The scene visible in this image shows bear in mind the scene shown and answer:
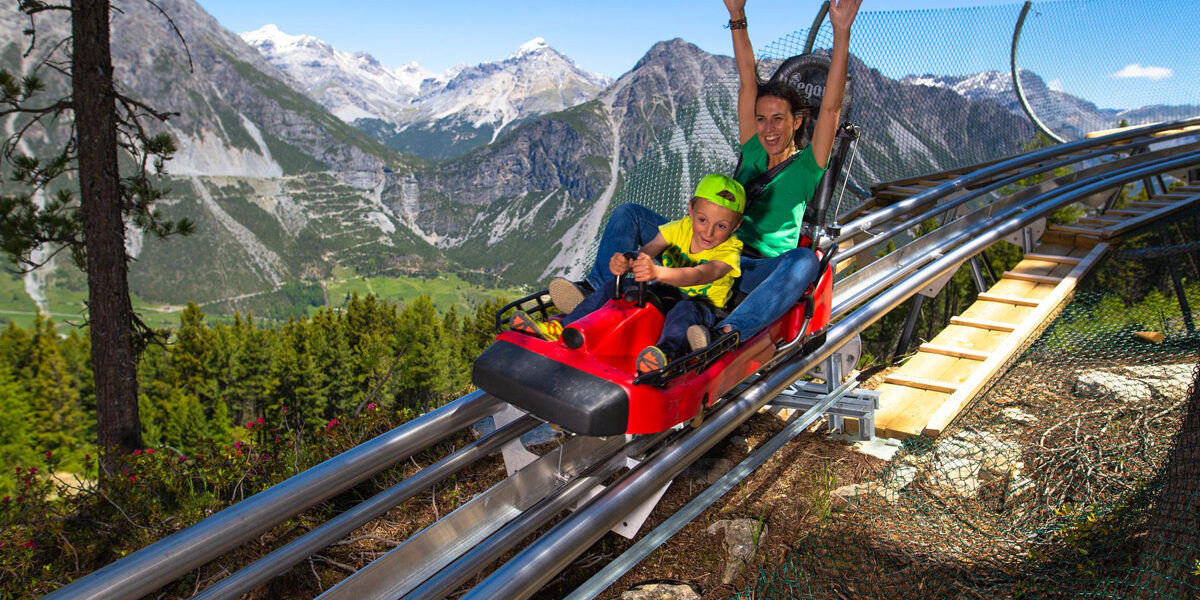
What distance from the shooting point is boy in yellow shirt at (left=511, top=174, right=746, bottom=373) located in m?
2.96

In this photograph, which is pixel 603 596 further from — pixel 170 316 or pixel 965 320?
pixel 170 316

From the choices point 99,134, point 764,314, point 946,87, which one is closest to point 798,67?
point 764,314

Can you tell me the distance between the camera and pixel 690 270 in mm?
3129

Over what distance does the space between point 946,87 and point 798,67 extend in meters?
5.17

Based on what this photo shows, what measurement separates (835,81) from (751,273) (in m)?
0.98

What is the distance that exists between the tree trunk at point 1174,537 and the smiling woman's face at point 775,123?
214 cm

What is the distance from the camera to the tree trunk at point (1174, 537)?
242 centimetres

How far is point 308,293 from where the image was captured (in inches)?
7781

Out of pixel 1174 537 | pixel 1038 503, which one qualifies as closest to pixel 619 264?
pixel 1038 503

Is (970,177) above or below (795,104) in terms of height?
below

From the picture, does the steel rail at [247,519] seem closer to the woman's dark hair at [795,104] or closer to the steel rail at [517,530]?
the steel rail at [517,530]

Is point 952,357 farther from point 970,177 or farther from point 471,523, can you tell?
point 471,523

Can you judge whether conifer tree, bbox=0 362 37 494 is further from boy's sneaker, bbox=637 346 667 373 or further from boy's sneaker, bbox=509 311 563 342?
boy's sneaker, bbox=637 346 667 373

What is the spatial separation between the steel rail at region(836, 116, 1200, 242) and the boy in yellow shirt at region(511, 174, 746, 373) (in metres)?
1.41
